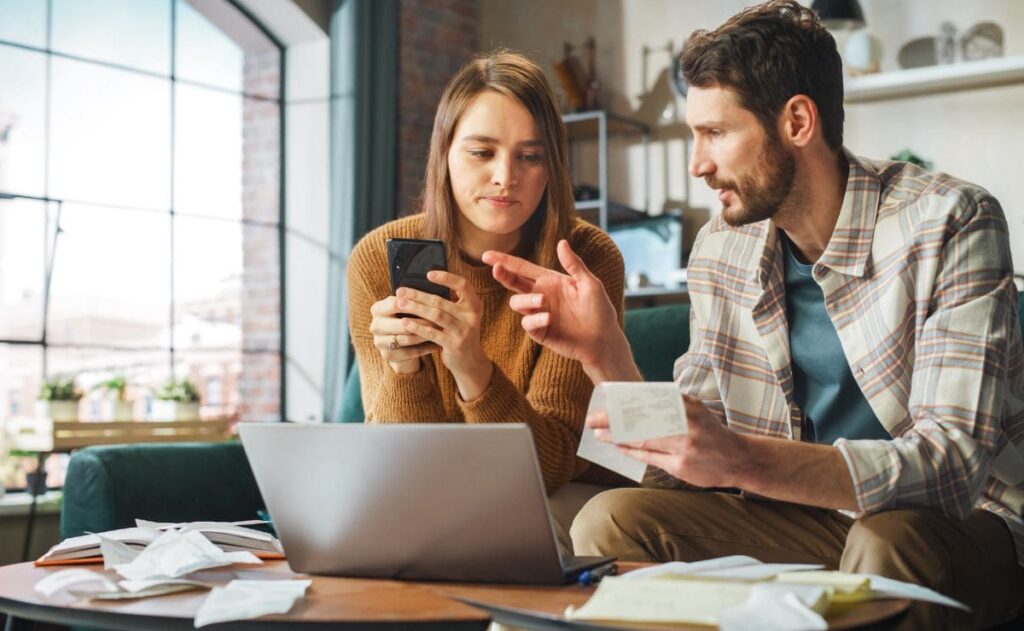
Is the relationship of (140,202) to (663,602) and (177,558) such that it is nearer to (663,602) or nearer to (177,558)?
(177,558)

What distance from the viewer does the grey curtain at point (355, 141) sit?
15.6 ft

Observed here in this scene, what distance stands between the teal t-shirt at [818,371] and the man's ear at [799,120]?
166 mm

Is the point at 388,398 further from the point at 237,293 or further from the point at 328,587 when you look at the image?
the point at 237,293

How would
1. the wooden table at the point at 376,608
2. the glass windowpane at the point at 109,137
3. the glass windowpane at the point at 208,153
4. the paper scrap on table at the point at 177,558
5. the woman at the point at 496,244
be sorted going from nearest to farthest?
the wooden table at the point at 376,608
the paper scrap on table at the point at 177,558
the woman at the point at 496,244
the glass windowpane at the point at 109,137
the glass windowpane at the point at 208,153

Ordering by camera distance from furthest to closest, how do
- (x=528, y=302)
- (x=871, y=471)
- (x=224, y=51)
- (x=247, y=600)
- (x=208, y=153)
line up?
(x=224, y=51), (x=208, y=153), (x=528, y=302), (x=871, y=471), (x=247, y=600)

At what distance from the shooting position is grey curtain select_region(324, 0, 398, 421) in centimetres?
477

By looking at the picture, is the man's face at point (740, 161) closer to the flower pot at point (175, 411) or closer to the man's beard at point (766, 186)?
the man's beard at point (766, 186)

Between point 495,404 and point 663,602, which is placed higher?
point 495,404

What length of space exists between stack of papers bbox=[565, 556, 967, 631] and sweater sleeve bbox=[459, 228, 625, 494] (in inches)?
29.9

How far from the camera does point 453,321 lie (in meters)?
1.76

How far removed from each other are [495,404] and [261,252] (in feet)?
10.8

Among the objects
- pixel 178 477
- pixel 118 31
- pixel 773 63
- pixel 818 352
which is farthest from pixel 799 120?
pixel 118 31

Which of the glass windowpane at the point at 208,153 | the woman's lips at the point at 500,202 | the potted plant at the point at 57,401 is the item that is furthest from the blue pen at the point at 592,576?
the glass windowpane at the point at 208,153

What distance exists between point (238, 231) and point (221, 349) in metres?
0.49
